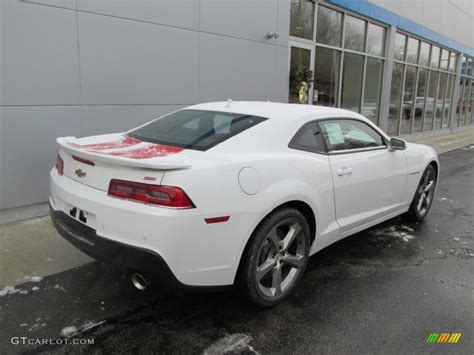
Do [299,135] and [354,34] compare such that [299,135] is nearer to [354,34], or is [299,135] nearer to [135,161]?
[135,161]

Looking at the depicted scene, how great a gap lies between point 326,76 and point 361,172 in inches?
287

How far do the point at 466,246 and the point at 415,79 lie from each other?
39.5ft

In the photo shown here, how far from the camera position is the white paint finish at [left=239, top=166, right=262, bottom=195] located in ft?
8.65

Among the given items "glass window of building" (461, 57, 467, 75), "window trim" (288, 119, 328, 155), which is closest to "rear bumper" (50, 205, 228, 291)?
"window trim" (288, 119, 328, 155)

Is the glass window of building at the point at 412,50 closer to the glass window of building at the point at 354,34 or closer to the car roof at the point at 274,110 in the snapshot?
the glass window of building at the point at 354,34

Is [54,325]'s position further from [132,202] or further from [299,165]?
[299,165]

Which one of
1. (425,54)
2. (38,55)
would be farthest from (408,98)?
(38,55)

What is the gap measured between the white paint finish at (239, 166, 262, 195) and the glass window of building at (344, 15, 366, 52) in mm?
9355

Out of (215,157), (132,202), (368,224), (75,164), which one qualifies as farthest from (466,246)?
(75,164)

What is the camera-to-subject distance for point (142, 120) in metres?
6.09

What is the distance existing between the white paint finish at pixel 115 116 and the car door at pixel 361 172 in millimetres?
3288

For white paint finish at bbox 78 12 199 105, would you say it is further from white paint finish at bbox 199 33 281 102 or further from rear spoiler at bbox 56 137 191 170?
rear spoiler at bbox 56 137 191 170

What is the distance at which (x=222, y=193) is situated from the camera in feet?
8.23

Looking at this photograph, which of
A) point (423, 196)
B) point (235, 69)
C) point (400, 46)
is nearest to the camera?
point (423, 196)
